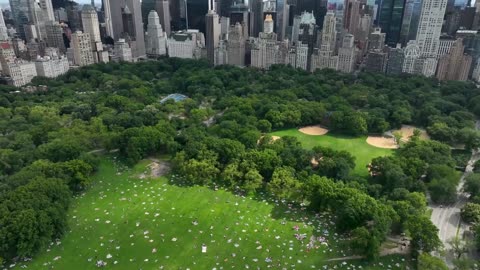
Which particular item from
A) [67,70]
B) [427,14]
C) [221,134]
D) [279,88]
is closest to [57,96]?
[67,70]

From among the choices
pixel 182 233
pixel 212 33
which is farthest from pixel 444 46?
pixel 182 233

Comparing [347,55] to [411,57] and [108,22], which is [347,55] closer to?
[411,57]

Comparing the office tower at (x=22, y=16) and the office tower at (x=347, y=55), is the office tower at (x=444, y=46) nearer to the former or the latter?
the office tower at (x=347, y=55)

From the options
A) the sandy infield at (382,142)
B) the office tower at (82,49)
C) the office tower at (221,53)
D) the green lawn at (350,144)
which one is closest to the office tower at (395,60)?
the sandy infield at (382,142)

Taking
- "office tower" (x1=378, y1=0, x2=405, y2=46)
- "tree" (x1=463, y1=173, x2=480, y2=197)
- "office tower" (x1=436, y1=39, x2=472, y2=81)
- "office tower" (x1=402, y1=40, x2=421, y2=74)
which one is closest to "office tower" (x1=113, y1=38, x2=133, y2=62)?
"office tower" (x1=402, y1=40, x2=421, y2=74)

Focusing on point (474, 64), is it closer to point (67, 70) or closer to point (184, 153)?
point (184, 153)

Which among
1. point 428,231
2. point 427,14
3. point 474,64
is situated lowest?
point 428,231
